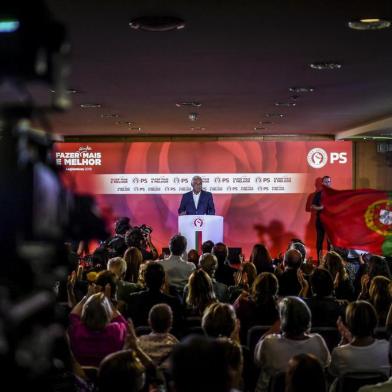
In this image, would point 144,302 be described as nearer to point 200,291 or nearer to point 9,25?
point 200,291

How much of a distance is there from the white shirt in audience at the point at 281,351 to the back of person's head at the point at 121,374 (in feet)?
4.51

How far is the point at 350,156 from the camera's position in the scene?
14.9 metres

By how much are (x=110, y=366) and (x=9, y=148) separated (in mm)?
1047

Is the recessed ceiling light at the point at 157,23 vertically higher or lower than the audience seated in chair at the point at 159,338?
higher

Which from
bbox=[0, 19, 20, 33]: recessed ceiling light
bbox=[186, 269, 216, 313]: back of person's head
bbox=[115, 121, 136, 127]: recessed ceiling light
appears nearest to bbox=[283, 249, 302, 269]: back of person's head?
bbox=[186, 269, 216, 313]: back of person's head

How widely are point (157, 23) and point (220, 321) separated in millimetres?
2176

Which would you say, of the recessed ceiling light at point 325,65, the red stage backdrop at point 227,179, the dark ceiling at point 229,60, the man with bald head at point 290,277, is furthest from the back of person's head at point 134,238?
the red stage backdrop at point 227,179

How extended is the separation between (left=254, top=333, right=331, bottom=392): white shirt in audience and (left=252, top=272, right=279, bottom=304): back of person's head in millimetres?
1022

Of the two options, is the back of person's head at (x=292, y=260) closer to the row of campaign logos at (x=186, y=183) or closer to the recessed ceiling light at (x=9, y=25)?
the recessed ceiling light at (x=9, y=25)

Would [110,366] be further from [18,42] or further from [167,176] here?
[167,176]

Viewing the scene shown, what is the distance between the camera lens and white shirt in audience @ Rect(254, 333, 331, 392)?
149 inches

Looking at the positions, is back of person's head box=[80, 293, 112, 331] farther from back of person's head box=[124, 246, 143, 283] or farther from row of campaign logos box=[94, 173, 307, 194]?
row of campaign logos box=[94, 173, 307, 194]

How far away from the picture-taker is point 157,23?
15.2 feet

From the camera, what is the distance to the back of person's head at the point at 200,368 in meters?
1.73
